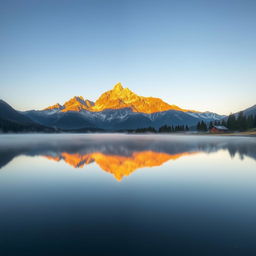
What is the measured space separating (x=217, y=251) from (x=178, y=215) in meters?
3.35

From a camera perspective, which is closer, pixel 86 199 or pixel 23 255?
pixel 23 255

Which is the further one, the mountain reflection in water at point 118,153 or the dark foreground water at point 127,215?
the mountain reflection in water at point 118,153

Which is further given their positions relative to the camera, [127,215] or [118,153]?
[118,153]

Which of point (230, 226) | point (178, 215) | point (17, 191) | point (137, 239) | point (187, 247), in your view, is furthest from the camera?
point (17, 191)

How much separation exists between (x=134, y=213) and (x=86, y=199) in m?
4.08

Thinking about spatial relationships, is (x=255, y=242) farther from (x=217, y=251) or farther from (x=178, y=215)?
(x=178, y=215)

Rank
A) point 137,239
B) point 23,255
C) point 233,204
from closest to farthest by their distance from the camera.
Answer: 1. point 23,255
2. point 137,239
3. point 233,204

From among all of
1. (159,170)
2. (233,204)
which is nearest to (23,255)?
(233,204)

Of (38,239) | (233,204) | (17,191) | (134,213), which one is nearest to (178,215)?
(134,213)

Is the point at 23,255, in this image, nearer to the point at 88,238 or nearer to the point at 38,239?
the point at 38,239

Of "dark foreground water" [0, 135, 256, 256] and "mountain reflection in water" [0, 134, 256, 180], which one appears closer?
"dark foreground water" [0, 135, 256, 256]

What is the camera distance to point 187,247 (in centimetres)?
777

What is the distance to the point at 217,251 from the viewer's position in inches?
296

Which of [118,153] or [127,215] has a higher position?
[127,215]
